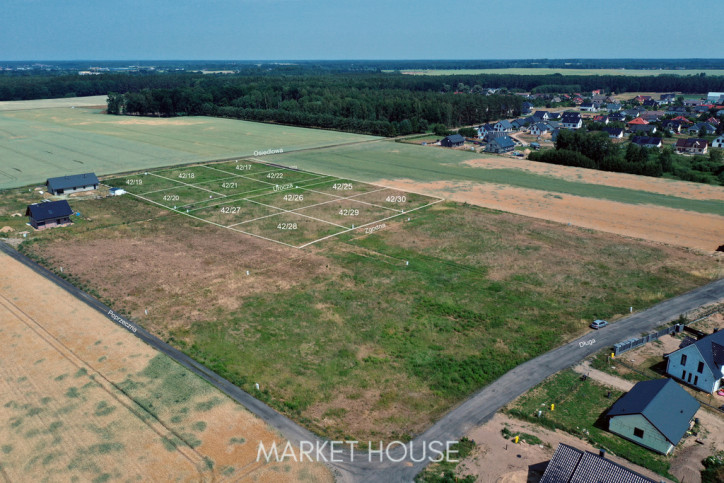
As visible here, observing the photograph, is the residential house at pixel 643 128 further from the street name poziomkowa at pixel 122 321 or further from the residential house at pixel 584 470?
the street name poziomkowa at pixel 122 321

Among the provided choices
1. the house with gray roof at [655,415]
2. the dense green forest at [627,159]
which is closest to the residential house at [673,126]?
the dense green forest at [627,159]

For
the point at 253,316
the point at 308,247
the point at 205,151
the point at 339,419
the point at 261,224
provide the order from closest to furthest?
the point at 339,419
the point at 253,316
the point at 308,247
the point at 261,224
the point at 205,151

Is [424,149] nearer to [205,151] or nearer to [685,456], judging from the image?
[205,151]

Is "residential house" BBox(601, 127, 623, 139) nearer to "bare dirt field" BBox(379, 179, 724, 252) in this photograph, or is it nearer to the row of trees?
the row of trees

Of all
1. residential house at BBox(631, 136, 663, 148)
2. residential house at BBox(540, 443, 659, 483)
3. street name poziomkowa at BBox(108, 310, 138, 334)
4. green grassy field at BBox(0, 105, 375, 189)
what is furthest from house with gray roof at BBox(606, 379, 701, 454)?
residential house at BBox(631, 136, 663, 148)

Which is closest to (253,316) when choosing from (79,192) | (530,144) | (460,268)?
(460,268)
